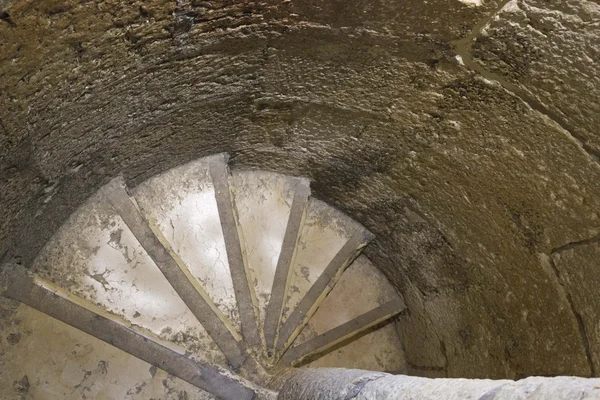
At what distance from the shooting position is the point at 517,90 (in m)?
2.39

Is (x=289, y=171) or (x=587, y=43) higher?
(x=289, y=171)

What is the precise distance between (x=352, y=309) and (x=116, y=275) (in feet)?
5.71

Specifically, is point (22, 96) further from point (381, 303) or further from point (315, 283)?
point (381, 303)

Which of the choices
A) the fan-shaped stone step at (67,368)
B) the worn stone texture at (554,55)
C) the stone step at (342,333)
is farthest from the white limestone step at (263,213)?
the worn stone texture at (554,55)

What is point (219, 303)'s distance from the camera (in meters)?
3.74

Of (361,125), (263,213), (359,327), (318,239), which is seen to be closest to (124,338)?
(263,213)

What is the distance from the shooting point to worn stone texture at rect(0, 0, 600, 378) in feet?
7.11

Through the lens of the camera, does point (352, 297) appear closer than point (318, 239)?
No

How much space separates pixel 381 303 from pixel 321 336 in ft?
1.89

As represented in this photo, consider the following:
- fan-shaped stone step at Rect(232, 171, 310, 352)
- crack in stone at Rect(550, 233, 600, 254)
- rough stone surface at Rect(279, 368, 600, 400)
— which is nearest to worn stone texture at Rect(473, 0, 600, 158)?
crack in stone at Rect(550, 233, 600, 254)

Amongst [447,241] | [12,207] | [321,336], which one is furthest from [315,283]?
[12,207]

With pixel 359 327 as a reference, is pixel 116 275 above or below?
above

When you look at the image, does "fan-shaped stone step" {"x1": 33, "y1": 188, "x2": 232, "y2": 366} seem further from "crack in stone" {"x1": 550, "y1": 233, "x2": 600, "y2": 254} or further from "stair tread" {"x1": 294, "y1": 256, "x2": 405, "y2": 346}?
"crack in stone" {"x1": 550, "y1": 233, "x2": 600, "y2": 254}

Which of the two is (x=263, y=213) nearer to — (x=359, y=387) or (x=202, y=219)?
(x=202, y=219)
